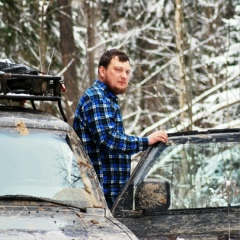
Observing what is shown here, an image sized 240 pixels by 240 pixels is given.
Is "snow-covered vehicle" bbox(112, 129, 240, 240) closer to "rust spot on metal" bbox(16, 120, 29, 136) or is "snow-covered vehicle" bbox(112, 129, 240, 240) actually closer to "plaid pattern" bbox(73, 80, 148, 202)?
"plaid pattern" bbox(73, 80, 148, 202)

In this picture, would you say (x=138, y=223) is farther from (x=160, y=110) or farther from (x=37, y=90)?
(x=160, y=110)

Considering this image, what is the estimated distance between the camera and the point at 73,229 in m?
4.98

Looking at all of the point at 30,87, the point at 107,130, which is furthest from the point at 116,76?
the point at 30,87

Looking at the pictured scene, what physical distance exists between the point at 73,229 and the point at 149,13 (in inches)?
658

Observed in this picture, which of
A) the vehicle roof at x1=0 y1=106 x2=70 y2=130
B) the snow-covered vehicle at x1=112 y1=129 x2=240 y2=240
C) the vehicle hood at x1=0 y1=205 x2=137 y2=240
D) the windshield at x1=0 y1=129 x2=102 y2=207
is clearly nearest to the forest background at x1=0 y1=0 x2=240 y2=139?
the snow-covered vehicle at x1=112 y1=129 x2=240 y2=240

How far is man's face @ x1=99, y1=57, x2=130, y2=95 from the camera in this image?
23.5ft

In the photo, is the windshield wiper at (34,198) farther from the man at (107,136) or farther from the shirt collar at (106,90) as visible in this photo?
the shirt collar at (106,90)

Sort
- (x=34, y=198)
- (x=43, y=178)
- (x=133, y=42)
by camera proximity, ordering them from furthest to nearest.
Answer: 1. (x=133, y=42)
2. (x=43, y=178)
3. (x=34, y=198)

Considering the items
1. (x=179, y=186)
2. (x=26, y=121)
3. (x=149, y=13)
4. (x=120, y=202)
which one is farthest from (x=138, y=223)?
(x=149, y=13)

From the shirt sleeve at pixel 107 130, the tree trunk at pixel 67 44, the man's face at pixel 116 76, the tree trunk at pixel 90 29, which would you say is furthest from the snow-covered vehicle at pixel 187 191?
the tree trunk at pixel 67 44

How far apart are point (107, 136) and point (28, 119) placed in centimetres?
97

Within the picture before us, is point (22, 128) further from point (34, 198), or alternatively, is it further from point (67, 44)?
point (67, 44)

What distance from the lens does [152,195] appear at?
6.10m

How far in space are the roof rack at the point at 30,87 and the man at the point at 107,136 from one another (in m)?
0.63
